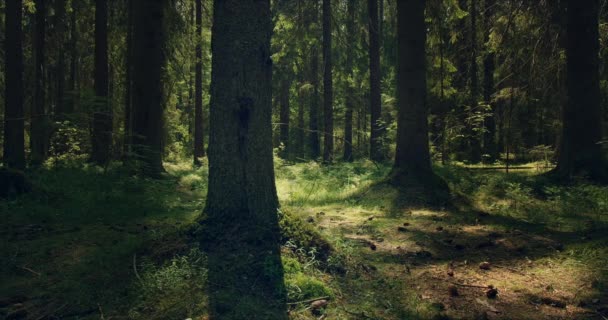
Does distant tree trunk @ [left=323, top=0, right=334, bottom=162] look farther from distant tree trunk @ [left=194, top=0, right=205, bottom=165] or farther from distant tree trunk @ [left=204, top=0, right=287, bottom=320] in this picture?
distant tree trunk @ [left=204, top=0, right=287, bottom=320]

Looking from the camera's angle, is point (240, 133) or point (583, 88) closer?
point (240, 133)

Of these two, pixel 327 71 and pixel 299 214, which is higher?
pixel 327 71

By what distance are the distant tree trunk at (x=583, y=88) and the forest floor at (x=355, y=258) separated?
1.05m

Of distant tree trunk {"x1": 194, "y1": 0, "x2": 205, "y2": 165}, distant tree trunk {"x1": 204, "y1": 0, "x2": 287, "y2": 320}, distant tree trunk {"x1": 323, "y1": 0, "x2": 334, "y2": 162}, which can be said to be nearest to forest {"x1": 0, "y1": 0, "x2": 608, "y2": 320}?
distant tree trunk {"x1": 204, "y1": 0, "x2": 287, "y2": 320}

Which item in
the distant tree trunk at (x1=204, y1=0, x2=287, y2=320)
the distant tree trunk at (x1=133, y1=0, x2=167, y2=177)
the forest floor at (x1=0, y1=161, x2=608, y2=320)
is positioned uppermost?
the distant tree trunk at (x1=133, y1=0, x2=167, y2=177)

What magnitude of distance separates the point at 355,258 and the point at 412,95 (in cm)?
528

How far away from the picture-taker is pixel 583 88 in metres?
9.20

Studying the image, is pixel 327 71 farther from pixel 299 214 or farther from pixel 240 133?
pixel 240 133

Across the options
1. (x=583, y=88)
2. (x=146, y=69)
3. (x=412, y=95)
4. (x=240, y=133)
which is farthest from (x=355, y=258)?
(x=146, y=69)

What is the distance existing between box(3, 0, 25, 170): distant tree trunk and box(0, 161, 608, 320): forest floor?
575cm

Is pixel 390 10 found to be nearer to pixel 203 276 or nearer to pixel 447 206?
pixel 447 206

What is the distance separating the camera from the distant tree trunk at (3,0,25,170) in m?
12.3

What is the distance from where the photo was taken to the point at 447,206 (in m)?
8.25

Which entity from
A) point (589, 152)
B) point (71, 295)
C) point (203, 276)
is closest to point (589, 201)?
point (589, 152)
